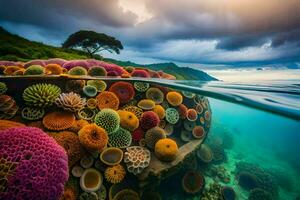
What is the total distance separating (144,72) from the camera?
11844mm

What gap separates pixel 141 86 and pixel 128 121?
2809mm

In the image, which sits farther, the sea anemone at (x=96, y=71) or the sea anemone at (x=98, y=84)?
the sea anemone at (x=96, y=71)

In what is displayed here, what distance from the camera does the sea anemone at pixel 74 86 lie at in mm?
8570

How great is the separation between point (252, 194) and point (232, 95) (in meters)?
6.47

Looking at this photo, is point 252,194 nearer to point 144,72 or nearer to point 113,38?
point 144,72

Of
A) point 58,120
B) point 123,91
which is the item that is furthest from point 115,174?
point 123,91

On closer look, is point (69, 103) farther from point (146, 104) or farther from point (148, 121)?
point (146, 104)

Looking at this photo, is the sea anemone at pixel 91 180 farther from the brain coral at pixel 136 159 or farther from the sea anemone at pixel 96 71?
the sea anemone at pixel 96 71

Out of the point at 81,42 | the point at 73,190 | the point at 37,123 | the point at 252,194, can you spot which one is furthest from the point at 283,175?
the point at 81,42

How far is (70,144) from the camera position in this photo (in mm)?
6297

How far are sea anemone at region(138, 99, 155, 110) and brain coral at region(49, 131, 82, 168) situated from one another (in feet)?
11.1

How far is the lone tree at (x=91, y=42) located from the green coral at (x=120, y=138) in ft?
82.5

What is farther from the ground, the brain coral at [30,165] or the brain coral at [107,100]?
the brain coral at [30,165]

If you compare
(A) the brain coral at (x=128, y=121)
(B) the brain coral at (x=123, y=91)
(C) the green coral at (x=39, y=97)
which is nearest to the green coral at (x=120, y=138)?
(A) the brain coral at (x=128, y=121)
